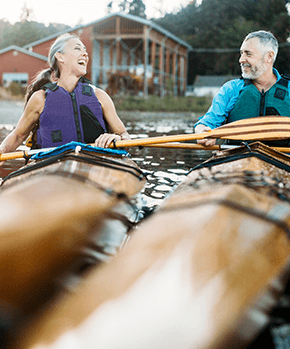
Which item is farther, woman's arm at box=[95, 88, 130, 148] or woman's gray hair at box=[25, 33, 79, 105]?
woman's arm at box=[95, 88, 130, 148]

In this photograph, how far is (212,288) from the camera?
115 cm

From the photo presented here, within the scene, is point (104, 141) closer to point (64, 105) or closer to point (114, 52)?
point (64, 105)

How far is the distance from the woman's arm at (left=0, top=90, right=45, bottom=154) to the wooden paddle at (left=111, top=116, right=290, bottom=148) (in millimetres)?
748

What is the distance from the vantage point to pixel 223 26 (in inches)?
1638

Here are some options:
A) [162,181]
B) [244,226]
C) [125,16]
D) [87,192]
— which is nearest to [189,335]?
[244,226]

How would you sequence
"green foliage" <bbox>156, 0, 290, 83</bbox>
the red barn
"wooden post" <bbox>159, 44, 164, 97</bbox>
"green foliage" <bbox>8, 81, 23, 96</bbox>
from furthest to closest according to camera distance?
1. "green foliage" <bbox>156, 0, 290, 83</bbox>
2. "wooden post" <bbox>159, 44, 164, 97</bbox>
3. "green foliage" <bbox>8, 81, 23, 96</bbox>
4. the red barn

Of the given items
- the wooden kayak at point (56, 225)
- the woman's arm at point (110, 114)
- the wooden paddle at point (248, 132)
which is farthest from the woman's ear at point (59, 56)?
the wooden kayak at point (56, 225)

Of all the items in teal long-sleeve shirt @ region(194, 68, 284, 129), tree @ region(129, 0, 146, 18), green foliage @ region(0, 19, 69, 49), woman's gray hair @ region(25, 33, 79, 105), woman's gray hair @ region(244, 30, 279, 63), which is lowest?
teal long-sleeve shirt @ region(194, 68, 284, 129)

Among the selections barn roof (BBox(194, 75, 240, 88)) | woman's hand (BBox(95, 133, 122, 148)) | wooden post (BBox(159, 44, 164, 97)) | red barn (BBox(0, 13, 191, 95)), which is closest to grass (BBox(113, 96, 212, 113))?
red barn (BBox(0, 13, 191, 95))

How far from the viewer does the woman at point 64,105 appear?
2.86 metres

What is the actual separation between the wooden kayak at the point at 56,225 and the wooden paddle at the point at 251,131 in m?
0.78

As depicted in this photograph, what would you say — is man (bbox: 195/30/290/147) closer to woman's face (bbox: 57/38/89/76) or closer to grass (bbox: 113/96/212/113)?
woman's face (bbox: 57/38/89/76)

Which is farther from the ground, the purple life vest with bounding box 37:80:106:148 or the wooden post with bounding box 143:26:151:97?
the wooden post with bounding box 143:26:151:97

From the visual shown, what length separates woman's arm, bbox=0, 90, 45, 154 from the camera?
9.46 ft
